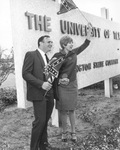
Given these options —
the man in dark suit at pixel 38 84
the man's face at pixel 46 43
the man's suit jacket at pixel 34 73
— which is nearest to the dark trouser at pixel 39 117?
the man in dark suit at pixel 38 84

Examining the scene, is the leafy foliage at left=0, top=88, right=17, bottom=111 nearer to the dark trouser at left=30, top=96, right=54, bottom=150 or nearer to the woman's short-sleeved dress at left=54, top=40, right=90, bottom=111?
the woman's short-sleeved dress at left=54, top=40, right=90, bottom=111

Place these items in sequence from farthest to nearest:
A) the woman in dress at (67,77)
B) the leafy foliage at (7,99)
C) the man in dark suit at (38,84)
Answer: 1. the leafy foliage at (7,99)
2. the woman in dress at (67,77)
3. the man in dark suit at (38,84)

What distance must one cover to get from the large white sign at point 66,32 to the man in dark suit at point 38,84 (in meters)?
0.72

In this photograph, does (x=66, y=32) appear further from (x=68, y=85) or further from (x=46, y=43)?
(x=46, y=43)

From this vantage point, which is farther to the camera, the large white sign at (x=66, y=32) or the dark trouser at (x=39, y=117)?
the large white sign at (x=66, y=32)

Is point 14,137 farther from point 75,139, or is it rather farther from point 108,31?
point 108,31

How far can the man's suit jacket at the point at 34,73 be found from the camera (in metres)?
3.01

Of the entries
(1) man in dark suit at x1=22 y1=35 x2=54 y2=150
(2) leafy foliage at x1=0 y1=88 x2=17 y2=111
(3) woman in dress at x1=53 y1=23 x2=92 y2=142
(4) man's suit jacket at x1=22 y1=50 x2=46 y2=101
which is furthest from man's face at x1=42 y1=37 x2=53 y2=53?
(2) leafy foliage at x1=0 y1=88 x2=17 y2=111

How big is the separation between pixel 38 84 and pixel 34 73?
193 mm

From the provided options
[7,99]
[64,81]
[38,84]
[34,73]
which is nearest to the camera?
[38,84]

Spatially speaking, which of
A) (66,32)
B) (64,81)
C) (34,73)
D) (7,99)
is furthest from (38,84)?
(7,99)

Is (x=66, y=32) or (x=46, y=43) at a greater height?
(x=66, y=32)

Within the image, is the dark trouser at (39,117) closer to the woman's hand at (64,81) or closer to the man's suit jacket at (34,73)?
the man's suit jacket at (34,73)

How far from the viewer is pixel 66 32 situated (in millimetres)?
5078
